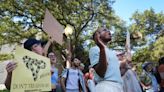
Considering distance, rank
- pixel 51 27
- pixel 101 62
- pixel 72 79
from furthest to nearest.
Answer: pixel 72 79
pixel 51 27
pixel 101 62

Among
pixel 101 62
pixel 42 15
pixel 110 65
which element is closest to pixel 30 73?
pixel 101 62

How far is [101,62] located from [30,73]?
0.94m

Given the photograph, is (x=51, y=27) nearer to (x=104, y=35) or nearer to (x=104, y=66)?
(x=104, y=35)

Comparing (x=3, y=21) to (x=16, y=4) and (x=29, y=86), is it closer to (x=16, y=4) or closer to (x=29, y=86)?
(x=16, y=4)

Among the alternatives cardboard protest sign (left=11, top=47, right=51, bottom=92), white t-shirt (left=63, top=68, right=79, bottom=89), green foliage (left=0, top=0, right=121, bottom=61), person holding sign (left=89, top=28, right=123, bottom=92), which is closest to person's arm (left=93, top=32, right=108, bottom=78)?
person holding sign (left=89, top=28, right=123, bottom=92)

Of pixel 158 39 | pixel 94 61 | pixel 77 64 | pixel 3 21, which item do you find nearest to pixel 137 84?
pixel 77 64

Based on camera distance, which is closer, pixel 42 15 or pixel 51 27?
pixel 51 27

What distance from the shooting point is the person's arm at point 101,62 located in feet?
14.4

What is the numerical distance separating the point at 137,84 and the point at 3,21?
62.0 feet

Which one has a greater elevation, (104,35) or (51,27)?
(51,27)

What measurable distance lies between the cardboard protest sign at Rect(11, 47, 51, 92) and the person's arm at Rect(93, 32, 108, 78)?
0.64m

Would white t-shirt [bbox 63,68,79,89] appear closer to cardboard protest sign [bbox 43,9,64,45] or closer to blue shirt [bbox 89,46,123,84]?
cardboard protest sign [bbox 43,9,64,45]

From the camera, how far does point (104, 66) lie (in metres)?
4.46

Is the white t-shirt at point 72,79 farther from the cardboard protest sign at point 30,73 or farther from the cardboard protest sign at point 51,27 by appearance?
the cardboard protest sign at point 30,73
